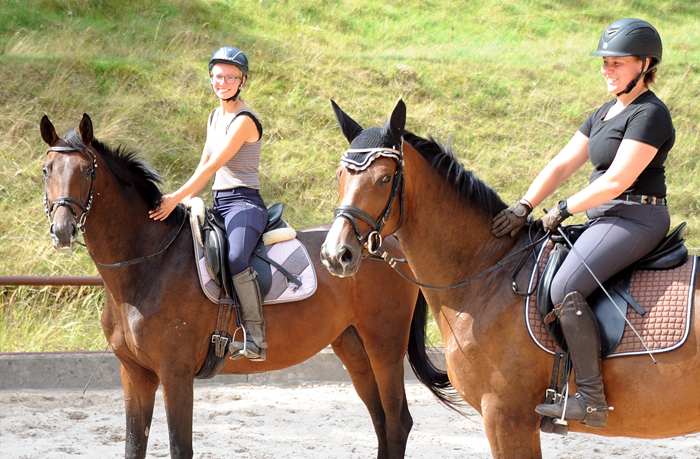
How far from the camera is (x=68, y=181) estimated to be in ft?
11.9

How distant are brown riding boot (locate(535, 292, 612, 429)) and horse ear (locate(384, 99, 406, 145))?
98cm

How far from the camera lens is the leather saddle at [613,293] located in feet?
9.08

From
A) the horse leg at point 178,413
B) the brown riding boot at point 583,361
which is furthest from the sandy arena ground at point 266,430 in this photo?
the brown riding boot at point 583,361

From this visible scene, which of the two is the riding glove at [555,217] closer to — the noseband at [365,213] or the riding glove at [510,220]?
the riding glove at [510,220]

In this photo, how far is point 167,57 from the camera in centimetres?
1305

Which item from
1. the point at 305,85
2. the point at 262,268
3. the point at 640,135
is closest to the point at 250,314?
the point at 262,268

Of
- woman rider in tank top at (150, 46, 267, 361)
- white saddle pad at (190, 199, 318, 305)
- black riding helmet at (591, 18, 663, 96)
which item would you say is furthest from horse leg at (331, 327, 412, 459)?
black riding helmet at (591, 18, 663, 96)

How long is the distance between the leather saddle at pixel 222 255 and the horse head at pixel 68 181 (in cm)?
73

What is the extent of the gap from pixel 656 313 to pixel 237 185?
255cm

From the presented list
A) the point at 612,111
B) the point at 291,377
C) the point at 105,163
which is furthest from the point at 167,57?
the point at 612,111

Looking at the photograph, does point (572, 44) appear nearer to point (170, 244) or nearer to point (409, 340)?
point (409, 340)

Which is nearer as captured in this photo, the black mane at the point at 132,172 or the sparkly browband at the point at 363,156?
the sparkly browband at the point at 363,156

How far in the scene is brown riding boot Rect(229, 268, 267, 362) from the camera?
3986mm

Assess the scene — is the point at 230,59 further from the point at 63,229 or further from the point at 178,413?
the point at 178,413
